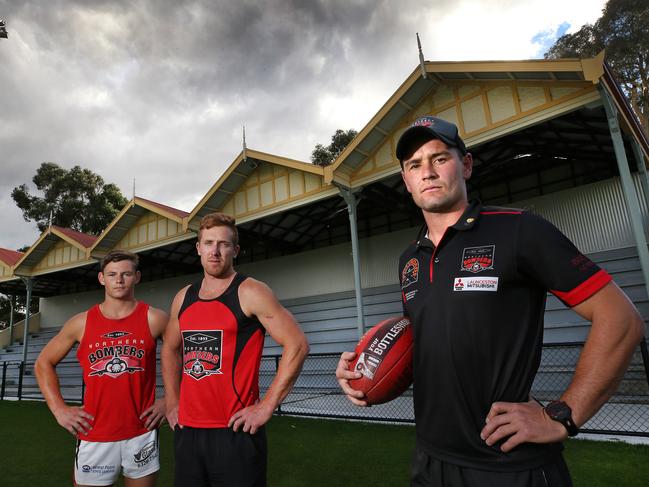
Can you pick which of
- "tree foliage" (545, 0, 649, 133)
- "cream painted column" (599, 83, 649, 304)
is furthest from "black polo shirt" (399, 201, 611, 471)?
"tree foliage" (545, 0, 649, 133)

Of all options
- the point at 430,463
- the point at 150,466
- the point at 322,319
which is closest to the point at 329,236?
the point at 322,319

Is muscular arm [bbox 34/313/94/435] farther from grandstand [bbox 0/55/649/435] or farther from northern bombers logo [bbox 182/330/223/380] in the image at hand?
grandstand [bbox 0/55/649/435]

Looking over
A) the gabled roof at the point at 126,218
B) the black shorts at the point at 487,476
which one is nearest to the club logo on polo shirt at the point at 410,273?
the black shorts at the point at 487,476

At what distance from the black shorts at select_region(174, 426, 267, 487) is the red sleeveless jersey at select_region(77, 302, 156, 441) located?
0.73 metres

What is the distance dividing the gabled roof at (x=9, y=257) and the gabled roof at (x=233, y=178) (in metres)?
13.1

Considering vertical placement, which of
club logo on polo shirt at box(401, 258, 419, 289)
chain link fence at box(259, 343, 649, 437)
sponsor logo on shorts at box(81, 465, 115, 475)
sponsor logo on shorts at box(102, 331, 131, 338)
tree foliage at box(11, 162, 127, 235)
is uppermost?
tree foliage at box(11, 162, 127, 235)

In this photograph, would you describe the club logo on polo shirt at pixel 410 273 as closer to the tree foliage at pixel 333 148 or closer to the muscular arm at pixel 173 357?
the muscular arm at pixel 173 357

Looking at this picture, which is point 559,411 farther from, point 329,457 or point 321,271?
point 321,271

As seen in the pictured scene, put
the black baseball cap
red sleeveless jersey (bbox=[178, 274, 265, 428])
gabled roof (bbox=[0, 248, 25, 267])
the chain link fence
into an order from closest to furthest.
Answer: the black baseball cap
red sleeveless jersey (bbox=[178, 274, 265, 428])
the chain link fence
gabled roof (bbox=[0, 248, 25, 267])

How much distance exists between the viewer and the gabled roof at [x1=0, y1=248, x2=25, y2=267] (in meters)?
20.0

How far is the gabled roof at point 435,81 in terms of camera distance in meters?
7.34

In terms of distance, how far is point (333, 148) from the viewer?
1212 inches

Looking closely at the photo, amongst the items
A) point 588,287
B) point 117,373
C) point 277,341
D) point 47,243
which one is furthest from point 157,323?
point 47,243

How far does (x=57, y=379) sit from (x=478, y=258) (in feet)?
10.1
